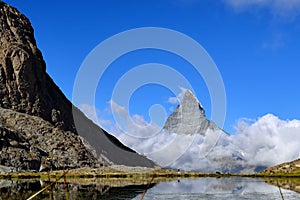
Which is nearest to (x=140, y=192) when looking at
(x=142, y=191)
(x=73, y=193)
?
(x=142, y=191)

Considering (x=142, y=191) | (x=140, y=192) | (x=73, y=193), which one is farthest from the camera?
(x=142, y=191)

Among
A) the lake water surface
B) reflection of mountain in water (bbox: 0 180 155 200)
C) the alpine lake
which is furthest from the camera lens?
the lake water surface

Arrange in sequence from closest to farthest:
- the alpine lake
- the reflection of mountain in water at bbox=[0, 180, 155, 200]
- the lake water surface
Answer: the reflection of mountain in water at bbox=[0, 180, 155, 200]
the alpine lake
the lake water surface

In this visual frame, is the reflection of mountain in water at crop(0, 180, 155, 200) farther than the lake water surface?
No

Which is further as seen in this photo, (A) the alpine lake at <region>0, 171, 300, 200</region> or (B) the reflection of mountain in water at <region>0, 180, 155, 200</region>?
(A) the alpine lake at <region>0, 171, 300, 200</region>

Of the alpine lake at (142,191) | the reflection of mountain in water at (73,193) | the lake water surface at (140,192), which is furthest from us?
the lake water surface at (140,192)

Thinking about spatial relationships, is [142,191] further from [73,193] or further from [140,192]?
[73,193]

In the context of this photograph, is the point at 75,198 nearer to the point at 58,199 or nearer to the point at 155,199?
the point at 58,199

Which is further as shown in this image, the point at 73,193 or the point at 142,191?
the point at 142,191

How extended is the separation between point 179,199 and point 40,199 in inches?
838

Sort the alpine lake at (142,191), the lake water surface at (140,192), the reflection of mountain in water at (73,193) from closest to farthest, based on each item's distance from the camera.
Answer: the reflection of mountain in water at (73,193), the alpine lake at (142,191), the lake water surface at (140,192)

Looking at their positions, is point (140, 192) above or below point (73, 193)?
above

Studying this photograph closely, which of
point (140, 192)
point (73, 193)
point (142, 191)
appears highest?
point (142, 191)

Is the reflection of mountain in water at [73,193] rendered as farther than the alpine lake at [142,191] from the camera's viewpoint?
No
